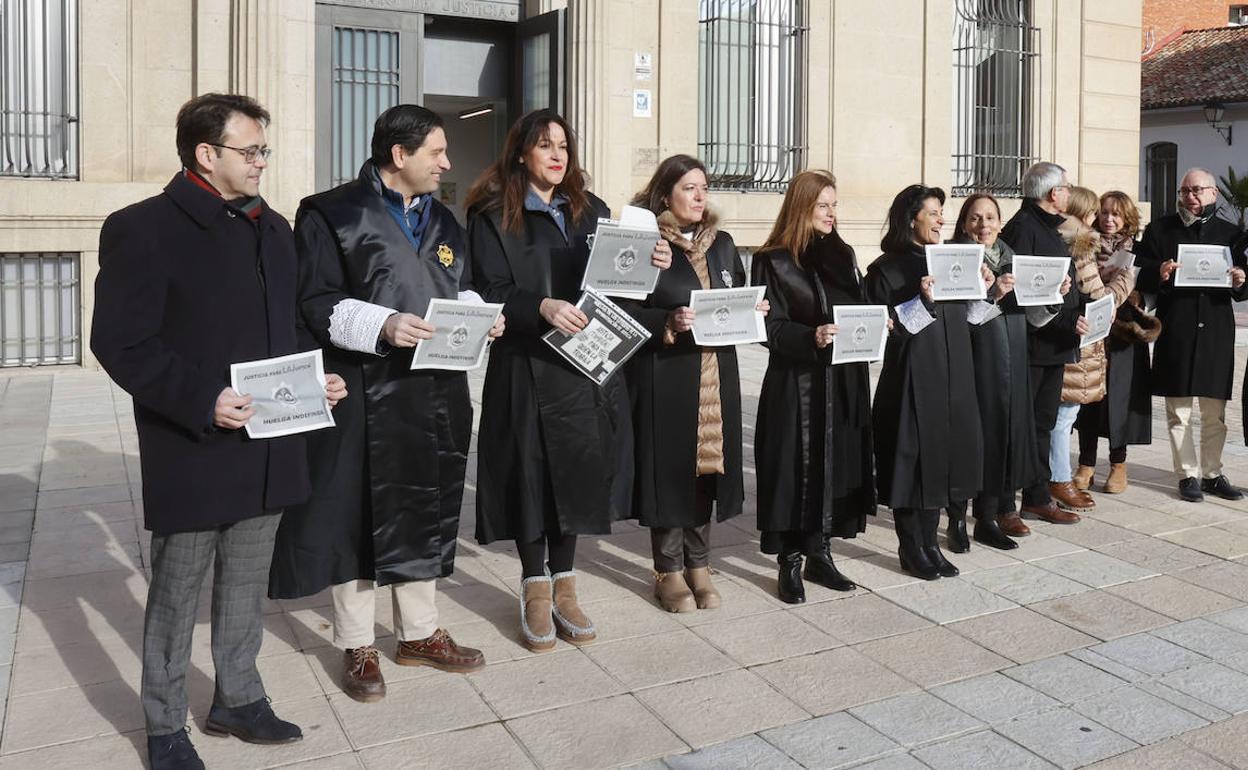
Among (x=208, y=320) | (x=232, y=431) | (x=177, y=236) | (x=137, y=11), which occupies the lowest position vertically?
(x=232, y=431)

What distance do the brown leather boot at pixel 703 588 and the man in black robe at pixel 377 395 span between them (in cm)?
137

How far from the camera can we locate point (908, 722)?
415 cm

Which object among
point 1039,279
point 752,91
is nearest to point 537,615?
point 1039,279

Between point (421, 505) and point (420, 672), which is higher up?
point (421, 505)

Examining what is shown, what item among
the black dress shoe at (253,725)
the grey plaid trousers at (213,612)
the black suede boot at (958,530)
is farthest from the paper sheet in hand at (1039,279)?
the black dress shoe at (253,725)

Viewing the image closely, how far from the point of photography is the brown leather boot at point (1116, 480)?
7727 mm

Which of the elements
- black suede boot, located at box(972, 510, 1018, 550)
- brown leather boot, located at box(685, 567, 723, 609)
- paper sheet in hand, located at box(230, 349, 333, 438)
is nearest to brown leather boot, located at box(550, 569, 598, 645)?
brown leather boot, located at box(685, 567, 723, 609)

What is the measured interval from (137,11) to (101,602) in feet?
26.3

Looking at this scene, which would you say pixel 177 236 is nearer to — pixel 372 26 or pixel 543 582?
pixel 543 582

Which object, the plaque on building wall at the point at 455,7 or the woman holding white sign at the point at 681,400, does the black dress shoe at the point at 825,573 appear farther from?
the plaque on building wall at the point at 455,7

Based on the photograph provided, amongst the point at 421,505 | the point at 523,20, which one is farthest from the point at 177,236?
the point at 523,20

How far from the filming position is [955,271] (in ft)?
18.6

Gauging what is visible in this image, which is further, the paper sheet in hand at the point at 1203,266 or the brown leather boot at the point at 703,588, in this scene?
the paper sheet in hand at the point at 1203,266

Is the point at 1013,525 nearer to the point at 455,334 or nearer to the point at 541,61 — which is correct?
the point at 455,334
